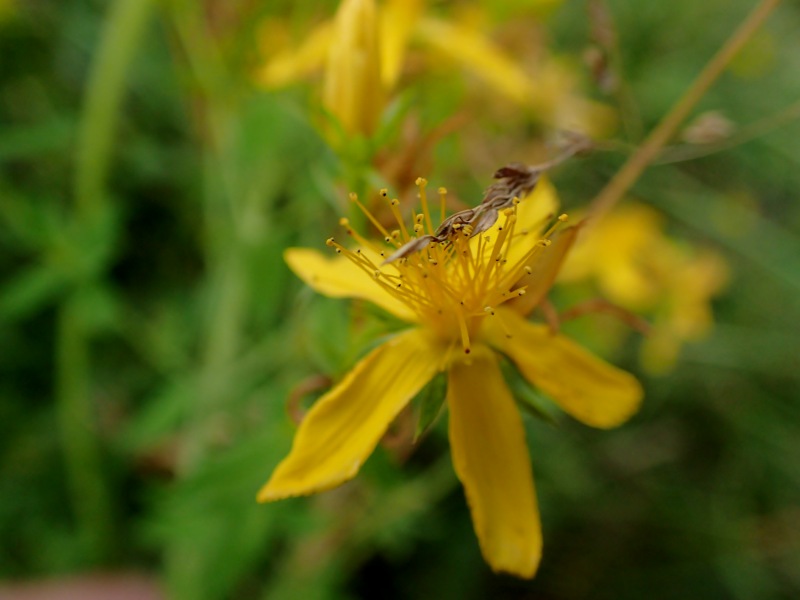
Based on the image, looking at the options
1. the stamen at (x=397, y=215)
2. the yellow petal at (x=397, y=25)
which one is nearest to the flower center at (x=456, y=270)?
the stamen at (x=397, y=215)

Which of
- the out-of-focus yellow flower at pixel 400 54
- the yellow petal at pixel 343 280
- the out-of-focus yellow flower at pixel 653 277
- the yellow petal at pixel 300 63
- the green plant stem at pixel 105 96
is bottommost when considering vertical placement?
the out-of-focus yellow flower at pixel 653 277

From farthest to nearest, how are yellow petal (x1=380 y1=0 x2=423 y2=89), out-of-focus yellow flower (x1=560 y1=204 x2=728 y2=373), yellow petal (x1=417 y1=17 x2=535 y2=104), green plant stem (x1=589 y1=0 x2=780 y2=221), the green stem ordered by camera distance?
out-of-focus yellow flower (x1=560 y1=204 x2=728 y2=373) < the green stem < yellow petal (x1=417 y1=17 x2=535 y2=104) < yellow petal (x1=380 y1=0 x2=423 y2=89) < green plant stem (x1=589 y1=0 x2=780 y2=221)

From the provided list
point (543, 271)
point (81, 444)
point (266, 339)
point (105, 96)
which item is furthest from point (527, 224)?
point (81, 444)

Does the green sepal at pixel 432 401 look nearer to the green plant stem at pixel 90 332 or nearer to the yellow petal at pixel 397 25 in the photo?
the yellow petal at pixel 397 25

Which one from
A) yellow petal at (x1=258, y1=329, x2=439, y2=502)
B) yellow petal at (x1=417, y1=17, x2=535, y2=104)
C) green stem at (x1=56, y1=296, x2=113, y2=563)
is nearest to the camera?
yellow petal at (x1=258, y1=329, x2=439, y2=502)

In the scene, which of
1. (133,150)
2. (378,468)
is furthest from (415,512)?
(133,150)

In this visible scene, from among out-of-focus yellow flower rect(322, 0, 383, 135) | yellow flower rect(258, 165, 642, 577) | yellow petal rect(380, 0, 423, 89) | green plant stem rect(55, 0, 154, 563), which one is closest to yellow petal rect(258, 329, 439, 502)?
yellow flower rect(258, 165, 642, 577)

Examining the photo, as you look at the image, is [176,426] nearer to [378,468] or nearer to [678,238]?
[378,468]

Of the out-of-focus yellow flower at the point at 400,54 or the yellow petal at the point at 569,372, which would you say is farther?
the out-of-focus yellow flower at the point at 400,54

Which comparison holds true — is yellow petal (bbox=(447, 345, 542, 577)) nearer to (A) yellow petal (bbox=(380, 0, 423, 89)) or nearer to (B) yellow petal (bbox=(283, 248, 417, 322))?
(B) yellow petal (bbox=(283, 248, 417, 322))
